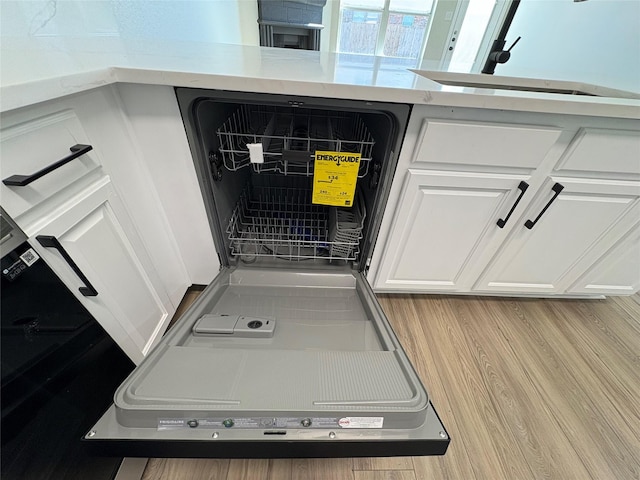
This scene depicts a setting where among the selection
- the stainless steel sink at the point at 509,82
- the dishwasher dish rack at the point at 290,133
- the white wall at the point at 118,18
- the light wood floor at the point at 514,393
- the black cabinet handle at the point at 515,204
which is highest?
the white wall at the point at 118,18

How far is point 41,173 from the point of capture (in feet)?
1.53

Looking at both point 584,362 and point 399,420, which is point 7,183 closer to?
point 399,420

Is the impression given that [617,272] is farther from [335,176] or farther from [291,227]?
[291,227]

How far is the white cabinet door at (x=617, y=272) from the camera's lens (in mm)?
1137

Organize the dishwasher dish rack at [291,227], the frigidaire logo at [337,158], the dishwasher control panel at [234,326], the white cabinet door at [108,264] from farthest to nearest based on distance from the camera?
the dishwasher dish rack at [291,227] → the frigidaire logo at [337,158] → the dishwasher control panel at [234,326] → the white cabinet door at [108,264]

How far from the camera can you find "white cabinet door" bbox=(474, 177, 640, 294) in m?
0.97

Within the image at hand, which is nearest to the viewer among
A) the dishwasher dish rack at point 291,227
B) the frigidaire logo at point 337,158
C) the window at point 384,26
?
the frigidaire logo at point 337,158

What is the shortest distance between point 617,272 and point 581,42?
2.18m

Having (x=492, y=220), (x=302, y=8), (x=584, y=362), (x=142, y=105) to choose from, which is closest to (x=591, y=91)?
(x=492, y=220)

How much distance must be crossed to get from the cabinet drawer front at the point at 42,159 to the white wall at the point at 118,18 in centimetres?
24

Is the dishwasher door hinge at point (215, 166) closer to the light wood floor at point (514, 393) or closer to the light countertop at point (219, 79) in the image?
the light countertop at point (219, 79)

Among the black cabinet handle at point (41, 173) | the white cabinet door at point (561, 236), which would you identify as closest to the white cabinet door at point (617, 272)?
the white cabinet door at point (561, 236)

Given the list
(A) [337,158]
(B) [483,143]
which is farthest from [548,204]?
(A) [337,158]

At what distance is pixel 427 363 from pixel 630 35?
2541mm
